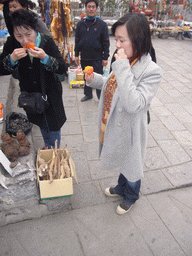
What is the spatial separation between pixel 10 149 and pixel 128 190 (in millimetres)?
1382

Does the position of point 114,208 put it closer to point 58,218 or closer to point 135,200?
point 135,200

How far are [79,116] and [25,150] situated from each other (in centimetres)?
203

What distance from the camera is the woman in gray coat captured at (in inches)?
55.7

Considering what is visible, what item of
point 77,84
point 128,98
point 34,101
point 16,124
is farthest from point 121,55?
point 77,84

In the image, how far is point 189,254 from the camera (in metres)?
1.96

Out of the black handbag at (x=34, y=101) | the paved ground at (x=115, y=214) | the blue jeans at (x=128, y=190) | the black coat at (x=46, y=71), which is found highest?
the black coat at (x=46, y=71)

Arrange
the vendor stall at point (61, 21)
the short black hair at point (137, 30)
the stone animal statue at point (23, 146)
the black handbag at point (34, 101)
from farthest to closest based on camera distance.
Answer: the vendor stall at point (61, 21) < the stone animal statue at point (23, 146) < the black handbag at point (34, 101) < the short black hair at point (137, 30)

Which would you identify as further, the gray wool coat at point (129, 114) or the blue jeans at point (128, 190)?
the blue jeans at point (128, 190)

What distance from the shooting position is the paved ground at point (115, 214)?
202cm

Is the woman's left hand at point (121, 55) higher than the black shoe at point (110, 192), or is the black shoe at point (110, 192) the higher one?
the woman's left hand at point (121, 55)

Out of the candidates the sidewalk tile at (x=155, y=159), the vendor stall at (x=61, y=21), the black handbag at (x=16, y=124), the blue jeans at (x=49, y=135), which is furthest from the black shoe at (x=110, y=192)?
the vendor stall at (x=61, y=21)

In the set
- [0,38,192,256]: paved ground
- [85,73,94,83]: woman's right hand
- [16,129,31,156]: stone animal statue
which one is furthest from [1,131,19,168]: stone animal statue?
[85,73,94,83]: woman's right hand

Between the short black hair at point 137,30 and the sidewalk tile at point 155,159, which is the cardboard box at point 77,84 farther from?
the short black hair at point 137,30

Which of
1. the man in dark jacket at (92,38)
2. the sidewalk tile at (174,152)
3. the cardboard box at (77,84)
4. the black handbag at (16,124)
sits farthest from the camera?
the cardboard box at (77,84)
